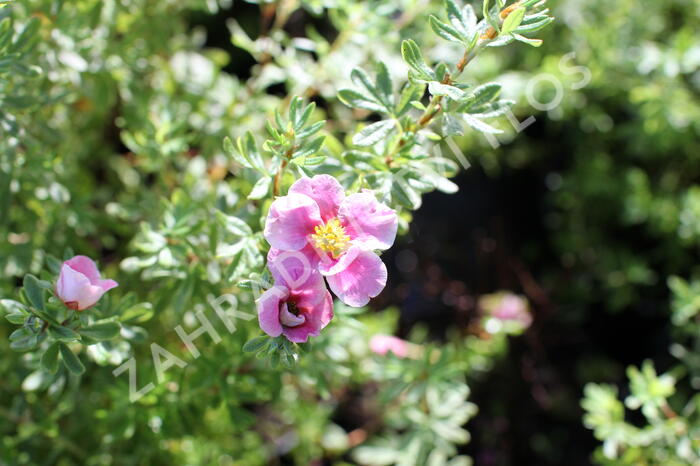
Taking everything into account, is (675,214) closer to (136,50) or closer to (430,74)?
(430,74)

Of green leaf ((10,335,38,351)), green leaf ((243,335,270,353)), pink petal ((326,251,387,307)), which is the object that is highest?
green leaf ((10,335,38,351))

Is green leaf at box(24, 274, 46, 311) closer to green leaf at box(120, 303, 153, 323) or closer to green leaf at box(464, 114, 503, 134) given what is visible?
green leaf at box(120, 303, 153, 323)

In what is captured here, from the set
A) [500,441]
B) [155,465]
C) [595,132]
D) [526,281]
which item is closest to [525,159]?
[595,132]

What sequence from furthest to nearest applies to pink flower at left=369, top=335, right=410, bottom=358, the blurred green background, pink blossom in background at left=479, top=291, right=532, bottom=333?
1. pink blossom in background at left=479, top=291, right=532, bottom=333
2. pink flower at left=369, top=335, right=410, bottom=358
3. the blurred green background

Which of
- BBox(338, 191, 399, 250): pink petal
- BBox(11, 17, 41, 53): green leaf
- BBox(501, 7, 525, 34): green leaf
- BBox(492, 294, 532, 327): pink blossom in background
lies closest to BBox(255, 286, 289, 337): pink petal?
BBox(338, 191, 399, 250): pink petal

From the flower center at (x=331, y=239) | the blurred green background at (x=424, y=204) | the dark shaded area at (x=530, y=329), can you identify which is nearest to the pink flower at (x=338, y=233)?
the flower center at (x=331, y=239)

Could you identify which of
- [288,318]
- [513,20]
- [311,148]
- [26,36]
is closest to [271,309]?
[288,318]

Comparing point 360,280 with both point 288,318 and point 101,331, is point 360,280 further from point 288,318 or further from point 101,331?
point 101,331
